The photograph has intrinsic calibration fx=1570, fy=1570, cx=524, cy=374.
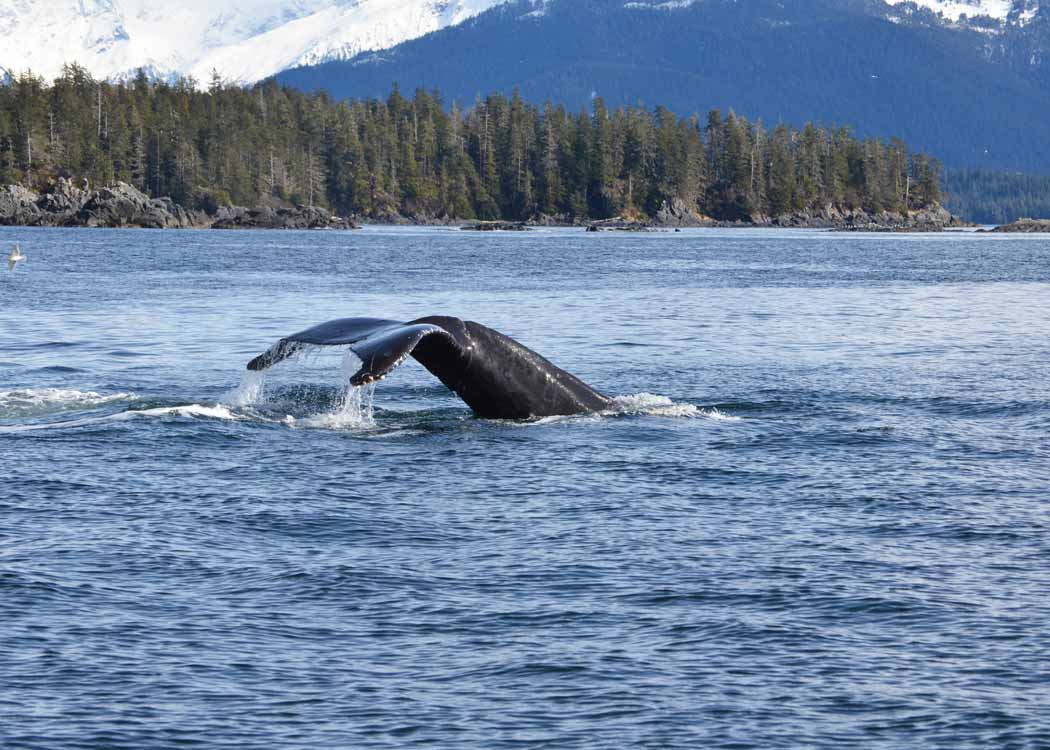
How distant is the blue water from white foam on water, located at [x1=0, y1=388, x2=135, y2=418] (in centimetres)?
8

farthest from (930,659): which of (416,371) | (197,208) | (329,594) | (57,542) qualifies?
(197,208)

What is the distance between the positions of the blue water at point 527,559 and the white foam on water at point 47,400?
0.25 feet

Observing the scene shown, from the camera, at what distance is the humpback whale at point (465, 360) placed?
1560 cm

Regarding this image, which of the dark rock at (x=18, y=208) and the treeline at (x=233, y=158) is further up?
the treeline at (x=233, y=158)

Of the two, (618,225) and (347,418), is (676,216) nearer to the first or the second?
(618,225)

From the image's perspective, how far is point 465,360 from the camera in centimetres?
1767

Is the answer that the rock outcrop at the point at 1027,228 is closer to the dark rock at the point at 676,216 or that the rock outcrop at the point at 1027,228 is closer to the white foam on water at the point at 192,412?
the dark rock at the point at 676,216

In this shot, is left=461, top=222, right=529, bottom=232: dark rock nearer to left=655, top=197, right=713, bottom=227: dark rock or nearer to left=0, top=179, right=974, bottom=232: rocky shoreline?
left=0, top=179, right=974, bottom=232: rocky shoreline

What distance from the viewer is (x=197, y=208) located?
16288cm

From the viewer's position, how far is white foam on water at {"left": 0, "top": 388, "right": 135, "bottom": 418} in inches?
769

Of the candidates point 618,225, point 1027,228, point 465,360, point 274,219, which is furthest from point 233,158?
point 465,360

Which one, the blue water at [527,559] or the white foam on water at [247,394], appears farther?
the white foam on water at [247,394]

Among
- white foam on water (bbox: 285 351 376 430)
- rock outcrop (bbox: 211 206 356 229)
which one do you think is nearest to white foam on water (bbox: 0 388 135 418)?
white foam on water (bbox: 285 351 376 430)

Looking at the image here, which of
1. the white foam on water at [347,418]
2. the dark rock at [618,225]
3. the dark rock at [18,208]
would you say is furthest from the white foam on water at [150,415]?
the dark rock at [618,225]
